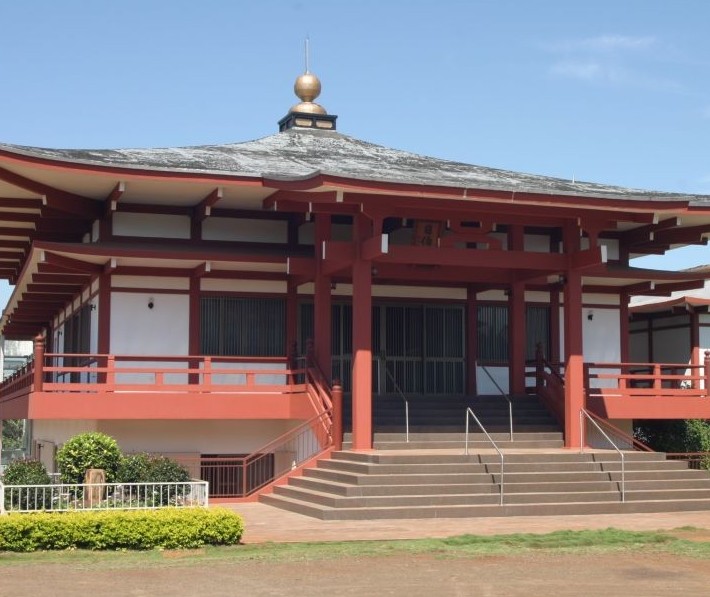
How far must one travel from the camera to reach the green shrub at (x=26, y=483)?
18719mm

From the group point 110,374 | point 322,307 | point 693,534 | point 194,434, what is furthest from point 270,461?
point 693,534

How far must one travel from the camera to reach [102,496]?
1980 centimetres

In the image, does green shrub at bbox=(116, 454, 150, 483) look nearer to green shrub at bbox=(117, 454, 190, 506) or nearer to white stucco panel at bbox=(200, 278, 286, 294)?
green shrub at bbox=(117, 454, 190, 506)

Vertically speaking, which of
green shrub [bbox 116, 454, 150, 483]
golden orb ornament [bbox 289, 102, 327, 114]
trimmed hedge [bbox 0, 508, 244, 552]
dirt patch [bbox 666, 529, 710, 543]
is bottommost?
dirt patch [bbox 666, 529, 710, 543]

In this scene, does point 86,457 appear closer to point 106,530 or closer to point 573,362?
point 106,530

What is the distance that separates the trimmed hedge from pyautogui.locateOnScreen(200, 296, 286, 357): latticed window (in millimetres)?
11448

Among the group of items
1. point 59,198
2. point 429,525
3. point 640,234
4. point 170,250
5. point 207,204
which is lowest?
point 429,525

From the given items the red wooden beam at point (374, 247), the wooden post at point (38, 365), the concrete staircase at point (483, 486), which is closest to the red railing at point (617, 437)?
the concrete staircase at point (483, 486)

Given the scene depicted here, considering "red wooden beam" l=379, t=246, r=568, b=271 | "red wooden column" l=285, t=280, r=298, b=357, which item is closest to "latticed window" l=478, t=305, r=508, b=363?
"red wooden beam" l=379, t=246, r=568, b=271

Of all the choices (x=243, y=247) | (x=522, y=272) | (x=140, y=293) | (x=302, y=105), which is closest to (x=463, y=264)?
(x=522, y=272)

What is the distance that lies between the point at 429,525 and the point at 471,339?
11.2m

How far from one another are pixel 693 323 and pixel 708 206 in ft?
27.1

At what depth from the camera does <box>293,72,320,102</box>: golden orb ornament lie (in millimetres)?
35000

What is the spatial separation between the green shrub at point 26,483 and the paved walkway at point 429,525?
347 centimetres
